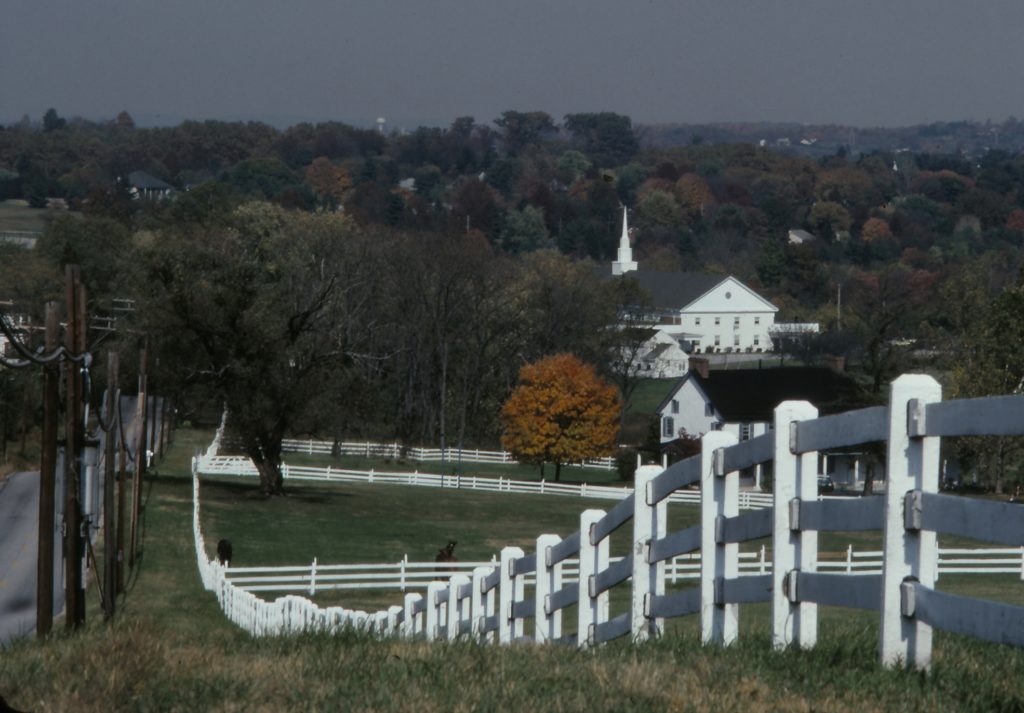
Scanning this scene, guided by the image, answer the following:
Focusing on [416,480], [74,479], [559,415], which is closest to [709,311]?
[559,415]

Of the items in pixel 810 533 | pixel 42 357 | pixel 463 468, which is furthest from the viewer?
pixel 463 468

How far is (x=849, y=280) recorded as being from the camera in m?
197

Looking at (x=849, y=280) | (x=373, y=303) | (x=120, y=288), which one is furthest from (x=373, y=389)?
(x=849, y=280)

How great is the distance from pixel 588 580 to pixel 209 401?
51845mm

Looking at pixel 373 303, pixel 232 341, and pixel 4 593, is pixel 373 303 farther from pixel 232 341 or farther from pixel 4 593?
pixel 4 593

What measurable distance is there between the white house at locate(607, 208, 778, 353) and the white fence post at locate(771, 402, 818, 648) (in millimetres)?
135789

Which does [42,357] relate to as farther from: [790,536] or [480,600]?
Answer: [790,536]

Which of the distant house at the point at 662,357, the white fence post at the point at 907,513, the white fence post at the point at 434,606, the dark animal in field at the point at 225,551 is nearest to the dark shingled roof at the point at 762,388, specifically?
the distant house at the point at 662,357

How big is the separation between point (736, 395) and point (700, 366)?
2.69 meters

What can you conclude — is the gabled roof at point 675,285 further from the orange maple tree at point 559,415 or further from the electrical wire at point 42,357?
the electrical wire at point 42,357

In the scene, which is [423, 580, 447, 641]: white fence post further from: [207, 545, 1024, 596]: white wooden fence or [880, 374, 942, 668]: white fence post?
[207, 545, 1024, 596]: white wooden fence

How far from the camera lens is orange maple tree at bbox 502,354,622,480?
277 ft

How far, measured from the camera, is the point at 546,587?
11711mm

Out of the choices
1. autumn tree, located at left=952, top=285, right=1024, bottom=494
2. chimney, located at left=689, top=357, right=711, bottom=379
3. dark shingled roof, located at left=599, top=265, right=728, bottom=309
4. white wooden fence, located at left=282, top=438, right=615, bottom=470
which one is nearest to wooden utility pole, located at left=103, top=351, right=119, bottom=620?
autumn tree, located at left=952, top=285, right=1024, bottom=494
